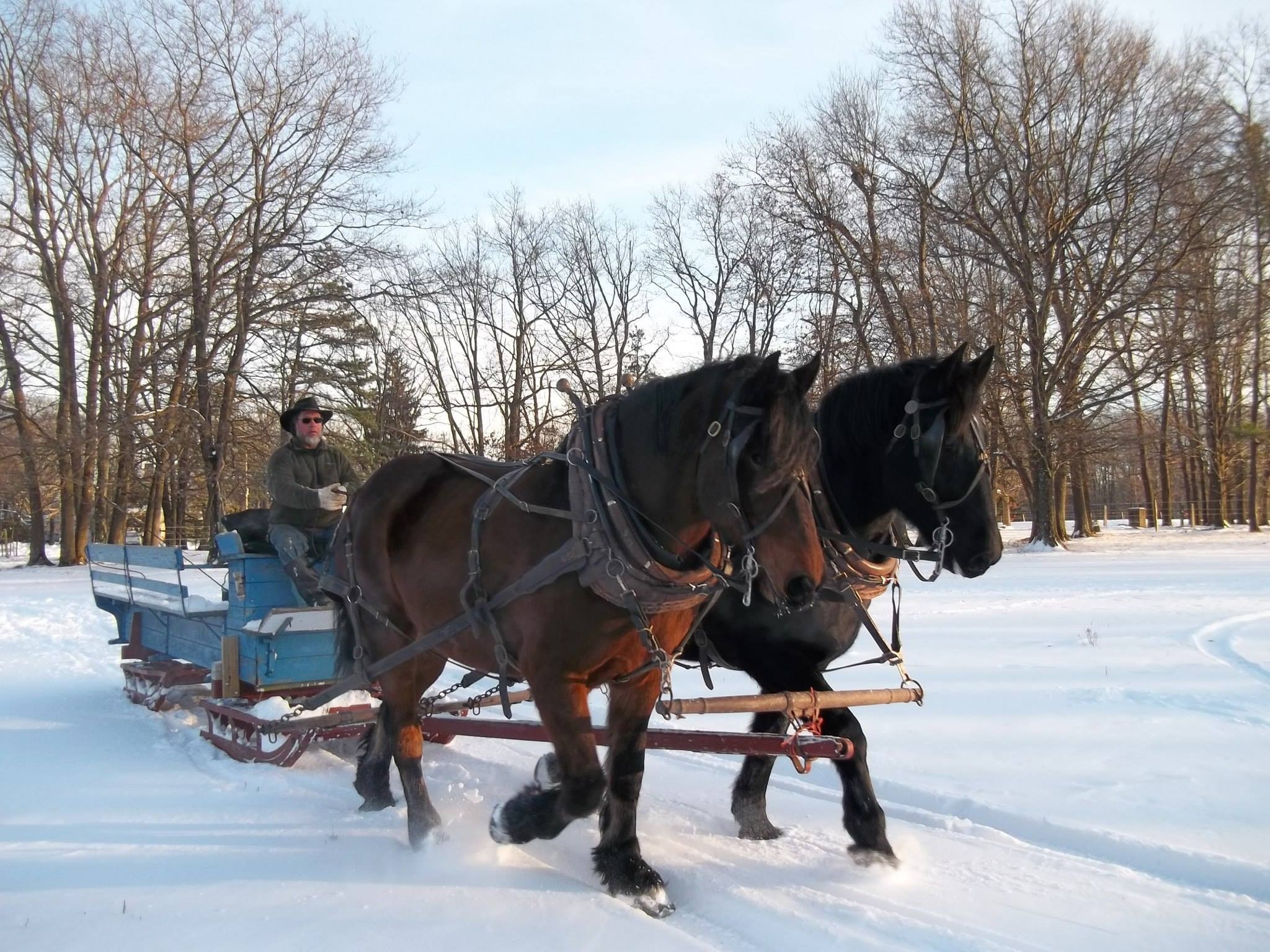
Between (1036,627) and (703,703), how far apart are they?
7038mm

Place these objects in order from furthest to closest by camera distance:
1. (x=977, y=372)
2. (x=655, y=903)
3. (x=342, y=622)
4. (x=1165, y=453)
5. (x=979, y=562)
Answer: (x=1165, y=453) → (x=342, y=622) → (x=977, y=372) → (x=979, y=562) → (x=655, y=903)

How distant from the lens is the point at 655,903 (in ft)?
11.6

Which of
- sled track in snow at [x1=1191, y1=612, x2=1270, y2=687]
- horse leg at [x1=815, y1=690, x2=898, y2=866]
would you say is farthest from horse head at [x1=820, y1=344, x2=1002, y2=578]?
sled track in snow at [x1=1191, y1=612, x2=1270, y2=687]

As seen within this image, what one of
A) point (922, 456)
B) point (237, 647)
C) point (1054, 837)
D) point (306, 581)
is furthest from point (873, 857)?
point (237, 647)

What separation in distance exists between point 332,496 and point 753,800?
10.5ft

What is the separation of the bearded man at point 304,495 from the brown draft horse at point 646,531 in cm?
191

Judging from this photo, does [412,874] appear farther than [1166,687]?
No

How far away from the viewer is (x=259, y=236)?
77.7 ft

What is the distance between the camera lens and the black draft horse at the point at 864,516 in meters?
4.21

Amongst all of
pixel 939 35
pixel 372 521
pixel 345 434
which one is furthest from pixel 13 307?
pixel 372 521

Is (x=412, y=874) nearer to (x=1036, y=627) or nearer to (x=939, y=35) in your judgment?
(x=1036, y=627)

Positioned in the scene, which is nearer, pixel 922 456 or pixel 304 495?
pixel 922 456

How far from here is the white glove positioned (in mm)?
6102

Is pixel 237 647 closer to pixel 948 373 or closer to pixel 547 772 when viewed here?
pixel 547 772
